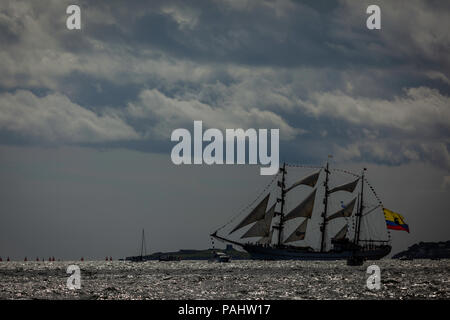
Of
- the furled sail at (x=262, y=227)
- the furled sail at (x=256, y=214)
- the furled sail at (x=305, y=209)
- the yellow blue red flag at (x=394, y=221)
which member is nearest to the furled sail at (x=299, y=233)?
the furled sail at (x=305, y=209)

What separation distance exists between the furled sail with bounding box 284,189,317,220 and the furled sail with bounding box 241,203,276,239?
243 inches

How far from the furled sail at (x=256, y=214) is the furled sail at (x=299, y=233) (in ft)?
46.3

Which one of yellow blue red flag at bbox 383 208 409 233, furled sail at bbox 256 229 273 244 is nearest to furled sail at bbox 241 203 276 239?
furled sail at bbox 256 229 273 244

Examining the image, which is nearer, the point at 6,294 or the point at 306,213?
the point at 6,294

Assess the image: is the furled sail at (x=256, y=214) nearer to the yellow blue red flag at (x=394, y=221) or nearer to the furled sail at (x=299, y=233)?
the furled sail at (x=299, y=233)

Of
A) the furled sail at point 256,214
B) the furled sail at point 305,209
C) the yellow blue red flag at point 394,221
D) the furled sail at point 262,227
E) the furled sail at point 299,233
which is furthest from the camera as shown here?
the furled sail at point 299,233

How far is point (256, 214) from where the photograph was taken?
7259 inches

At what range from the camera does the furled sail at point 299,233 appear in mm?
195250

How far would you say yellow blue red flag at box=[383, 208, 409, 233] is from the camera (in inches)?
5837

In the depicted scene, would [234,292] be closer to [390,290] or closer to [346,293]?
[346,293]
